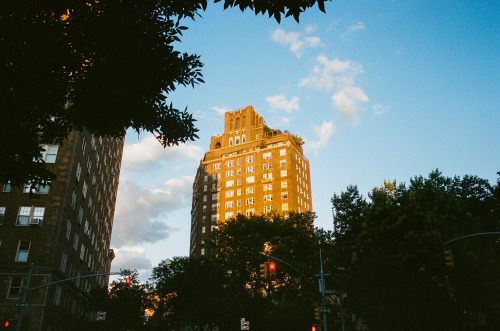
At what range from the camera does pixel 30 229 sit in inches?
1406

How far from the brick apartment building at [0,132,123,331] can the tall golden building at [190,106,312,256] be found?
48.9 meters

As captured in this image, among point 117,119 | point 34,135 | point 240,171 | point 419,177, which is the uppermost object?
point 240,171

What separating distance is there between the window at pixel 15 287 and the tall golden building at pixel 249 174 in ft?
195

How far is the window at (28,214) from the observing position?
3597 centimetres

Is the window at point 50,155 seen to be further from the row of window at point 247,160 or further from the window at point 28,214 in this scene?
the row of window at point 247,160

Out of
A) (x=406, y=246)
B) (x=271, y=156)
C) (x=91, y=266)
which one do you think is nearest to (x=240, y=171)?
(x=271, y=156)

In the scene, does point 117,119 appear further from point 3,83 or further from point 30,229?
point 30,229

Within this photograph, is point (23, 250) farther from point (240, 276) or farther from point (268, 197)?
point (268, 197)

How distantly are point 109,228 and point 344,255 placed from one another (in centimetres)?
5151

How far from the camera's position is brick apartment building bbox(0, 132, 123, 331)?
3381cm

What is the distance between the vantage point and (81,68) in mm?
11328

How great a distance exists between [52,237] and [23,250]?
9.24 ft

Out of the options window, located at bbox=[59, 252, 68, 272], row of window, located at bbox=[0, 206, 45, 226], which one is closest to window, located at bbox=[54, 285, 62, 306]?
window, located at bbox=[59, 252, 68, 272]

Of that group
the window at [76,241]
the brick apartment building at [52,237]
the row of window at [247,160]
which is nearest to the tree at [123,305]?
the brick apartment building at [52,237]
